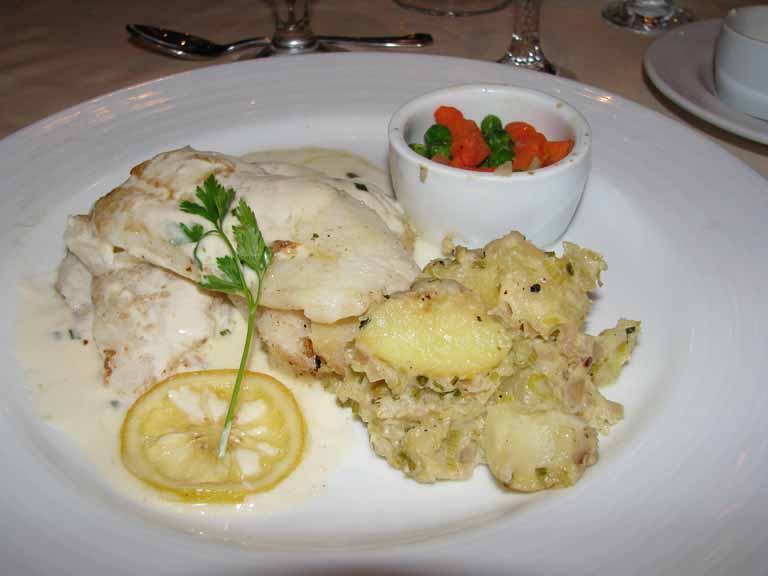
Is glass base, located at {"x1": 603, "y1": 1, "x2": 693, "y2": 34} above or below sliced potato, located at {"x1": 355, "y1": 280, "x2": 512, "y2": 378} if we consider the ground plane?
below

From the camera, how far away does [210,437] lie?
85.3 inches

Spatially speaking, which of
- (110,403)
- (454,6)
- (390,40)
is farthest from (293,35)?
(110,403)

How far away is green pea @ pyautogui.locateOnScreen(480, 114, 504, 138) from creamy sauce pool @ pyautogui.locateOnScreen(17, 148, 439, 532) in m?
1.26

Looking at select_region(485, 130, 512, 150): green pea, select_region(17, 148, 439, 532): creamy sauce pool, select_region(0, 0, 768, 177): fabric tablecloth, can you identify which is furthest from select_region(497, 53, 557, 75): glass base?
select_region(17, 148, 439, 532): creamy sauce pool

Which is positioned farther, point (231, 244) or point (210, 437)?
point (231, 244)

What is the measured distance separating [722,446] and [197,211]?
1767mm

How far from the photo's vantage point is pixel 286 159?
3.45 m

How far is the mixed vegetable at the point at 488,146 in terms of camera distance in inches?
111

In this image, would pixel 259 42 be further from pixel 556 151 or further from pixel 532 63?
pixel 556 151

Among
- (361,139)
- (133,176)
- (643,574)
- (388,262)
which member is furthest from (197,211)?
(643,574)

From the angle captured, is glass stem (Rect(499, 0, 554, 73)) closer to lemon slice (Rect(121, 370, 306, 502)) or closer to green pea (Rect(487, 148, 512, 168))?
green pea (Rect(487, 148, 512, 168))

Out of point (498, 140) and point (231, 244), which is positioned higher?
point (498, 140)

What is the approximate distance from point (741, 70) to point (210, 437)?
290cm

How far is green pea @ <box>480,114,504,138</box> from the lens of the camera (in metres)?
2.95
